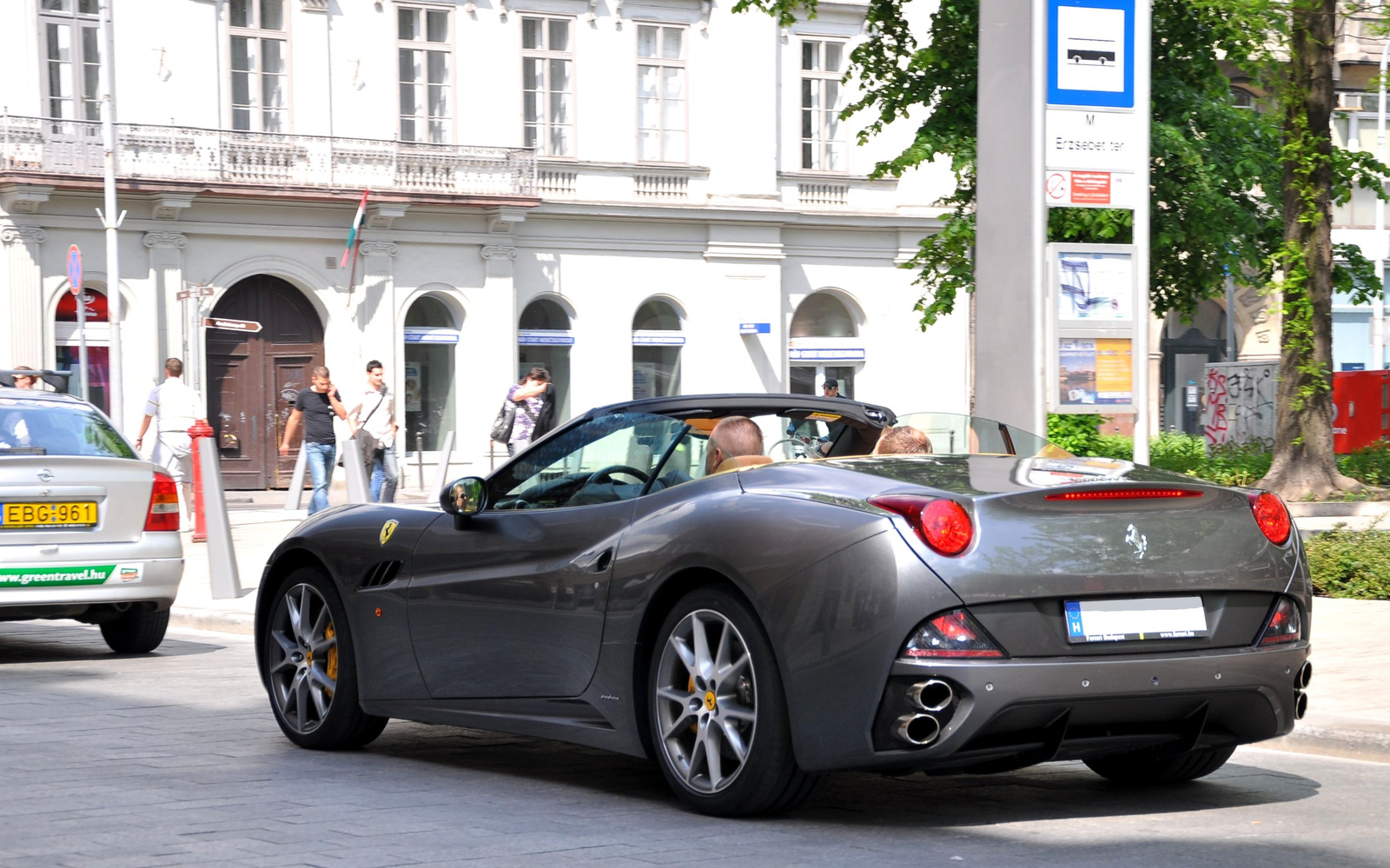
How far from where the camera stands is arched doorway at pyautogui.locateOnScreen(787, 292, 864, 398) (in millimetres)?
39250

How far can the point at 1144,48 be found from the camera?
11391 millimetres

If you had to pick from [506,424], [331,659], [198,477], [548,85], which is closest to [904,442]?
[331,659]

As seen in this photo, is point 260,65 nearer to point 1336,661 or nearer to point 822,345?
point 822,345

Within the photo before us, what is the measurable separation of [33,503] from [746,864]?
7.09 meters

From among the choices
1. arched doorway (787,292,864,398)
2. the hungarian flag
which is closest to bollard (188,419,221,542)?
the hungarian flag

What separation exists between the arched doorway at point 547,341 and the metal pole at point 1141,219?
25973 millimetres

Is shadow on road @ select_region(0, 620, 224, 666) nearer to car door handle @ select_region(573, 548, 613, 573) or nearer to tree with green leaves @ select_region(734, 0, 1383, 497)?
car door handle @ select_region(573, 548, 613, 573)

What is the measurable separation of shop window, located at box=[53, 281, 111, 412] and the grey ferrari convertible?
27421 millimetres

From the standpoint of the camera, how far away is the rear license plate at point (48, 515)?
1084 cm

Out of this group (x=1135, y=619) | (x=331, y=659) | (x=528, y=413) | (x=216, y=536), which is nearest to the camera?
(x=1135, y=619)

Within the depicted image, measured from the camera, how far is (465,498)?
675cm

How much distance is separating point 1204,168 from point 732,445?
65.2 ft

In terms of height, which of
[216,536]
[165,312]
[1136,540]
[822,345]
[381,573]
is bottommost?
[216,536]

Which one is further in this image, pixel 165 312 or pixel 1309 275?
pixel 165 312
